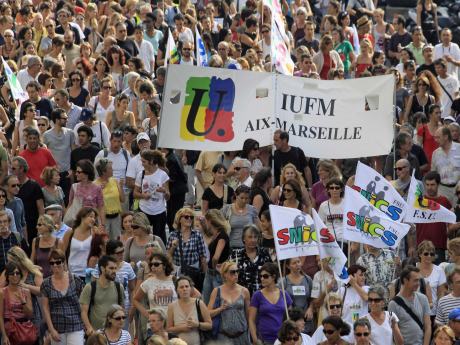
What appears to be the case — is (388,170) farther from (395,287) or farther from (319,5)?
(319,5)

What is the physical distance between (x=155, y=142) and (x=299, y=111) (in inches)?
74.6

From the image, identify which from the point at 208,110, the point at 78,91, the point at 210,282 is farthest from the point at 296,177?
the point at 78,91

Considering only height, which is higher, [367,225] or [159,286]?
[367,225]

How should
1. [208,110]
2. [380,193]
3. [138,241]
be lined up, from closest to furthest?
[138,241] < [380,193] < [208,110]

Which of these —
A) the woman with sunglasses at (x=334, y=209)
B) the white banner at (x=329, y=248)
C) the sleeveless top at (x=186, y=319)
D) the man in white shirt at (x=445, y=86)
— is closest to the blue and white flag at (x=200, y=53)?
the man in white shirt at (x=445, y=86)

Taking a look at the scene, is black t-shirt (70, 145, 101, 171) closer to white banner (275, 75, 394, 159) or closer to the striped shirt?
white banner (275, 75, 394, 159)

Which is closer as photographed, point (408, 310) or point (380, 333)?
point (380, 333)

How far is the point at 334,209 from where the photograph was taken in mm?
21625

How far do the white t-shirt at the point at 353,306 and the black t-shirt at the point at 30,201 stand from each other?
13.2 feet

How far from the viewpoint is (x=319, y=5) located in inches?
1492

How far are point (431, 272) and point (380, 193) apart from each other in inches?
40.3

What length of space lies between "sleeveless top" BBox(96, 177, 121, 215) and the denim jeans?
7.87 ft

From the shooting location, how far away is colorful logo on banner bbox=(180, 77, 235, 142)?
23.3m

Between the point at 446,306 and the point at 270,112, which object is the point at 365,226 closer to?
the point at 446,306
